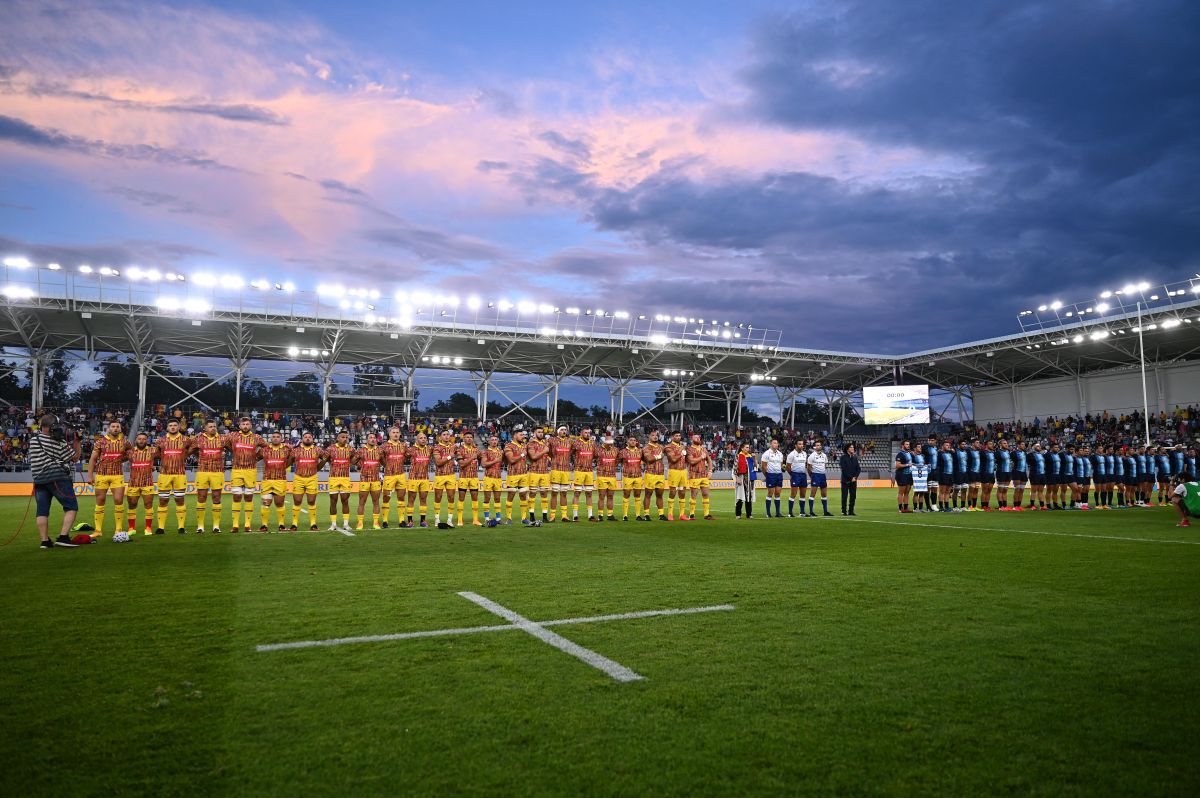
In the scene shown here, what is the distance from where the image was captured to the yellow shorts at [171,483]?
12.8 meters

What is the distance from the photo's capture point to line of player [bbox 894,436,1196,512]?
18.6 m

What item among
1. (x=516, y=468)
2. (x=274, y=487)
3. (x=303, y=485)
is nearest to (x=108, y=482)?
(x=274, y=487)

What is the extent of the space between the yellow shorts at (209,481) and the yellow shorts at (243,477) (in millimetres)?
213

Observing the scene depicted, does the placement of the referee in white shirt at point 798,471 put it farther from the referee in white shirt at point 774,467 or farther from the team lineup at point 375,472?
the team lineup at point 375,472

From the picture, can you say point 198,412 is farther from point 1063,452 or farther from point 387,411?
point 1063,452

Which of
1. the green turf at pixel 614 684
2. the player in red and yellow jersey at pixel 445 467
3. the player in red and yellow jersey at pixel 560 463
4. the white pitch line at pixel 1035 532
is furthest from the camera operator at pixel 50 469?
the white pitch line at pixel 1035 532

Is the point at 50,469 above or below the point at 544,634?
above

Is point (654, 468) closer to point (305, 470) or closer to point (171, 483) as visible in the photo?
point (305, 470)

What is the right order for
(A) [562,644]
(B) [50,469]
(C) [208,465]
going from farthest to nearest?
1. (C) [208,465]
2. (B) [50,469]
3. (A) [562,644]

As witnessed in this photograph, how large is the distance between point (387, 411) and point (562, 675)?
40782mm

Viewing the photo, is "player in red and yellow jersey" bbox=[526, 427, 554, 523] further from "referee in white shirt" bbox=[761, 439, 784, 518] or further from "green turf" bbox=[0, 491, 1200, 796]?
"green turf" bbox=[0, 491, 1200, 796]

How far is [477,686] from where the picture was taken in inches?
162

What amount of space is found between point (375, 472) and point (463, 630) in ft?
30.7

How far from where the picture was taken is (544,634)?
209 inches
